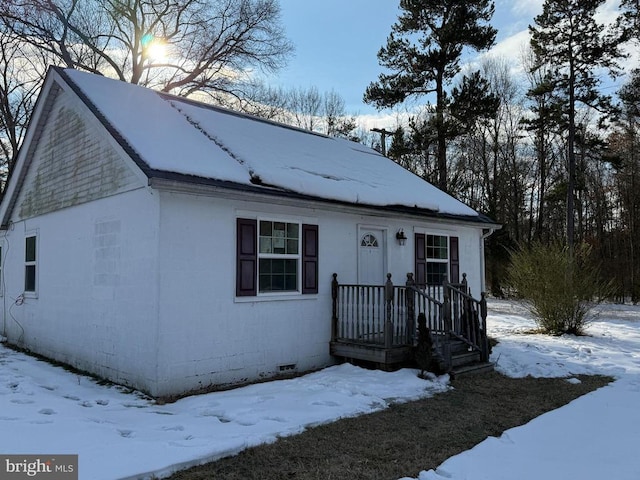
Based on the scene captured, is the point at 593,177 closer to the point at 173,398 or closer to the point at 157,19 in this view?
the point at 157,19

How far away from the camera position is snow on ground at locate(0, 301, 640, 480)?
164 inches

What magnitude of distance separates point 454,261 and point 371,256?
2.89 meters

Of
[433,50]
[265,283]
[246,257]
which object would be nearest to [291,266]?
[265,283]

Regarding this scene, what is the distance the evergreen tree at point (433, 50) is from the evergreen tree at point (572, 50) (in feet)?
7.66

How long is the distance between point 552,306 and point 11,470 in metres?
12.0

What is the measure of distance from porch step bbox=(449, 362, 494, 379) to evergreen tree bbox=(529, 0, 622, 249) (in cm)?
1347

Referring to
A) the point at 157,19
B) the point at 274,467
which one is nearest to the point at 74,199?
the point at 274,467

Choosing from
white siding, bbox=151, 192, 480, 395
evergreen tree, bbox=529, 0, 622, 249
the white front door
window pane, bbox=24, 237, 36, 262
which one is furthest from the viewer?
evergreen tree, bbox=529, 0, 622, 249

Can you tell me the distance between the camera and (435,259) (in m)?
11.0

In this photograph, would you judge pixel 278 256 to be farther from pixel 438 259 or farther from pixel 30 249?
pixel 30 249

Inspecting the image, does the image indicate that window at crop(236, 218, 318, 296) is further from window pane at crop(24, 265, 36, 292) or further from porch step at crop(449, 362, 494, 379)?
window pane at crop(24, 265, 36, 292)

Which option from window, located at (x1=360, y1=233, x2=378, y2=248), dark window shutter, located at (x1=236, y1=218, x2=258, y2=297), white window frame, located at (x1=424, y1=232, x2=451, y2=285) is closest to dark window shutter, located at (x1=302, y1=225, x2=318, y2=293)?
dark window shutter, located at (x1=236, y1=218, x2=258, y2=297)

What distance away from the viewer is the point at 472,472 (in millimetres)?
4184

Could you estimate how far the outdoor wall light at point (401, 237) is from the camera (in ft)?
32.8
